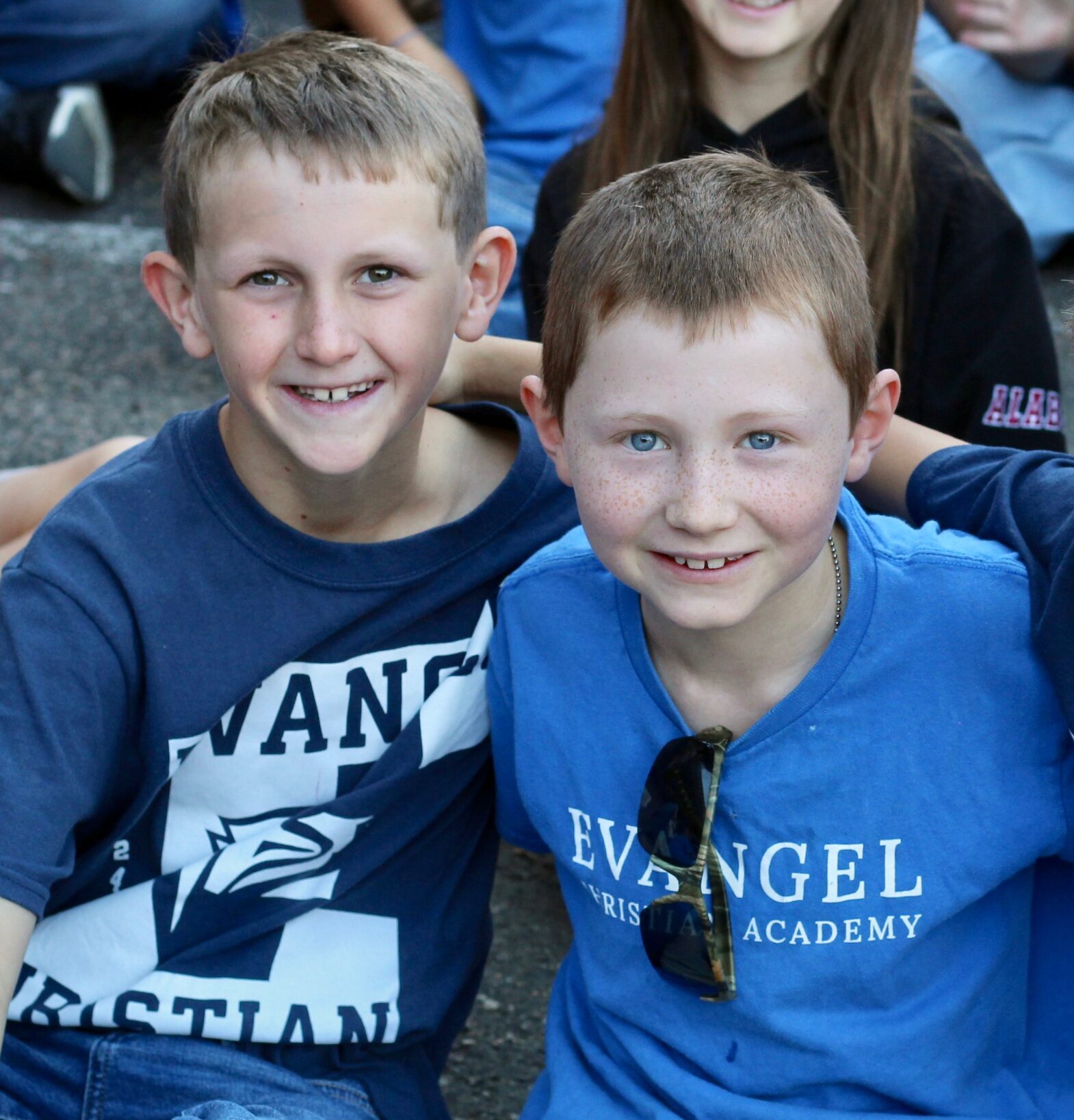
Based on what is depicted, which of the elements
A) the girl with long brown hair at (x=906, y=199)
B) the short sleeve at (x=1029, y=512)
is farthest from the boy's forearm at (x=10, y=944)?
the girl with long brown hair at (x=906, y=199)

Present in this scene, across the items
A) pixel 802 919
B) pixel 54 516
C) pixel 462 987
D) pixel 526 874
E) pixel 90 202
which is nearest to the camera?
pixel 802 919

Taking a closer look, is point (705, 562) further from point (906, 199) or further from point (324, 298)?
point (906, 199)

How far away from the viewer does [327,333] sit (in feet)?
5.15

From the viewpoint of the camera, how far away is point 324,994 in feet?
5.71

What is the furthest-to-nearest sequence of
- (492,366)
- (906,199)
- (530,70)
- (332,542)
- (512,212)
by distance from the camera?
(530,70) → (512,212) → (906,199) → (492,366) → (332,542)

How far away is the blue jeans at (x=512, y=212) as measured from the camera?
3.05 metres

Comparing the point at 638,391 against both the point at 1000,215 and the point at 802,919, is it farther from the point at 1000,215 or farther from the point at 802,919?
the point at 1000,215

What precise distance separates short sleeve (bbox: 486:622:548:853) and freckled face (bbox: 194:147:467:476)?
257mm

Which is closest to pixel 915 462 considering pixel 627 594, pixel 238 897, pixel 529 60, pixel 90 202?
pixel 627 594

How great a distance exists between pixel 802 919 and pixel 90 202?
3428mm

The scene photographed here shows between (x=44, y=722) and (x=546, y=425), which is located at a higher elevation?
(x=546, y=425)

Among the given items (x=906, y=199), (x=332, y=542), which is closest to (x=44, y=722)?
(x=332, y=542)

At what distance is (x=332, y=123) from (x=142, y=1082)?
1030 millimetres

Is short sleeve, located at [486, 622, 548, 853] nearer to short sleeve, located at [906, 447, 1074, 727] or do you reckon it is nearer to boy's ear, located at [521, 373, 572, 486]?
boy's ear, located at [521, 373, 572, 486]
